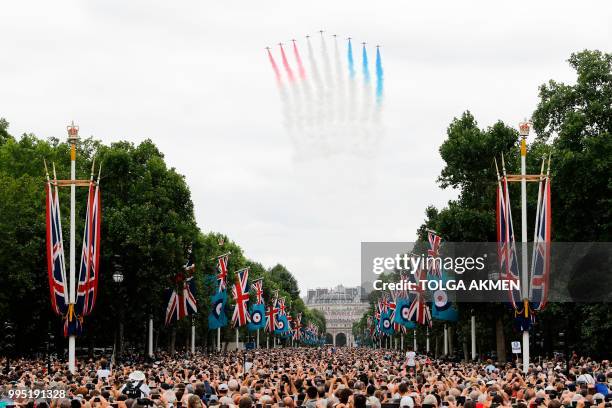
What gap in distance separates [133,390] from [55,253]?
1477 cm

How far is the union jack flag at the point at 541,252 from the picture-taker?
38.6 m

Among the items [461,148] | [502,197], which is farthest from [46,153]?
[502,197]

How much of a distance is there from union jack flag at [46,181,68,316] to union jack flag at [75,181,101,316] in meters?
0.95

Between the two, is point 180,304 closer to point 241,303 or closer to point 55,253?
point 241,303

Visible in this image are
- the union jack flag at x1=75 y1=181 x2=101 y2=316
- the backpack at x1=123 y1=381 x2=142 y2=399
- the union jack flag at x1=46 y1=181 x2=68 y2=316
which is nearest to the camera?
the backpack at x1=123 y1=381 x2=142 y2=399

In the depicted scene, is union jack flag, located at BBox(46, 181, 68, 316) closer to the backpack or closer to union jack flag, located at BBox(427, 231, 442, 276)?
the backpack

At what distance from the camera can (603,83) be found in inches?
2154

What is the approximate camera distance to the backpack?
22.9 meters

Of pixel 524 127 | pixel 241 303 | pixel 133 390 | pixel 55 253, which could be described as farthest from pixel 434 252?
pixel 133 390

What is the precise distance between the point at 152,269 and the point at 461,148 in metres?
20.6

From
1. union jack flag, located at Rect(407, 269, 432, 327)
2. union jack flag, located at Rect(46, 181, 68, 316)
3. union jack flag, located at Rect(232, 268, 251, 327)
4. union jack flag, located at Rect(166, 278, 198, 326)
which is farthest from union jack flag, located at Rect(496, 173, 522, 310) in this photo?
union jack flag, located at Rect(232, 268, 251, 327)

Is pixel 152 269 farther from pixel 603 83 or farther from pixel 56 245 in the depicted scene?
pixel 603 83

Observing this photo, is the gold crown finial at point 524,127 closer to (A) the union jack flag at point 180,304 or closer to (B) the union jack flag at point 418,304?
(B) the union jack flag at point 418,304

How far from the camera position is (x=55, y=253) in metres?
37.3
